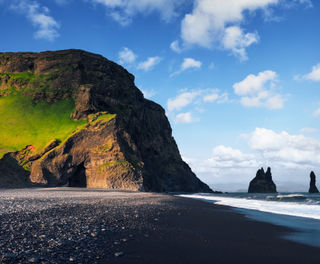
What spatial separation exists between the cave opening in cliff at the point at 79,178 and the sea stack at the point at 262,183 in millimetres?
98564

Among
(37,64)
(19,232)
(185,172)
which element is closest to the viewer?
(19,232)

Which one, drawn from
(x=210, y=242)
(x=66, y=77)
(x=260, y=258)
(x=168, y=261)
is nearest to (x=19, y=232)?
(x=168, y=261)

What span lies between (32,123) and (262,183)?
112m

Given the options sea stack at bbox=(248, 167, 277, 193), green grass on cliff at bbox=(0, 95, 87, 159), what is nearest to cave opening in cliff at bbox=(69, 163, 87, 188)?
green grass on cliff at bbox=(0, 95, 87, 159)

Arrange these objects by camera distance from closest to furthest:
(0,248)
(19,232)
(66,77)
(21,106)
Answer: (0,248)
(19,232)
(21,106)
(66,77)

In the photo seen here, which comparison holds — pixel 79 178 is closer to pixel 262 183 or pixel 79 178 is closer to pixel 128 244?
pixel 128 244

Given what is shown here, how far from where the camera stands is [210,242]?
759cm

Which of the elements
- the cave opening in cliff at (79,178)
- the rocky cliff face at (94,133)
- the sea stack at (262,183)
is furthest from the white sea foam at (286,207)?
the sea stack at (262,183)

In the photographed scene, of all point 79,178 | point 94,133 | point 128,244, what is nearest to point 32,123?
point 94,133

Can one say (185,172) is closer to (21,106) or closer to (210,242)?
(21,106)

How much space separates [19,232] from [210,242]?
18.5ft

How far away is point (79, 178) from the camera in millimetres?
61656

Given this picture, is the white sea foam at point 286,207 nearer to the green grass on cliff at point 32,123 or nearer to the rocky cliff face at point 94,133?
the rocky cliff face at point 94,133

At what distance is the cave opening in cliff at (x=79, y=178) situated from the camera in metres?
61.2
